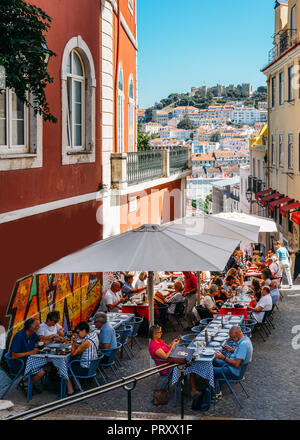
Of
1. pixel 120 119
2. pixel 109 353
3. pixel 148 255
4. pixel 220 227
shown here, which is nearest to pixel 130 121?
pixel 120 119

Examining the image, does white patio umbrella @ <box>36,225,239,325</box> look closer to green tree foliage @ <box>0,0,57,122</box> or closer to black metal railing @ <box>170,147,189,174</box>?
green tree foliage @ <box>0,0,57,122</box>

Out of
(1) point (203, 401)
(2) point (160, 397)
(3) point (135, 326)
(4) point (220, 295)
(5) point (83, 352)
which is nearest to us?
(1) point (203, 401)

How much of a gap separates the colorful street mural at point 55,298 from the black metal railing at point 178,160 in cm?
964

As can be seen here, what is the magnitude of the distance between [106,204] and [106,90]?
2.78 meters

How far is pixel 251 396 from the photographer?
8672 mm

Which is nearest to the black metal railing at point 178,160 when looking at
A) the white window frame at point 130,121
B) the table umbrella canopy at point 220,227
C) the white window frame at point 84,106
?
the white window frame at point 130,121

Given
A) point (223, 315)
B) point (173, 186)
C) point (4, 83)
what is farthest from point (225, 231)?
point (173, 186)

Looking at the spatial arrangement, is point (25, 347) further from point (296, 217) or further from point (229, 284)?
point (296, 217)

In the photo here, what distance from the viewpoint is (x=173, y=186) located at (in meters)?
25.8

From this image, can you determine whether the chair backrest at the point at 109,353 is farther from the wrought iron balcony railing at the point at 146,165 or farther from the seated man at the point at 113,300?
the wrought iron balcony railing at the point at 146,165

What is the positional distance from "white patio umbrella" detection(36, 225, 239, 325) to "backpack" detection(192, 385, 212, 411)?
1.69 metres

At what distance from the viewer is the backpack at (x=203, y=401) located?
8188 millimetres

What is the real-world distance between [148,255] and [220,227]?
13.8 feet

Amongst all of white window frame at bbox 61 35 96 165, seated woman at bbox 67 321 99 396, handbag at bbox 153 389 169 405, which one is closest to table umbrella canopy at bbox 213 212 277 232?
white window frame at bbox 61 35 96 165
